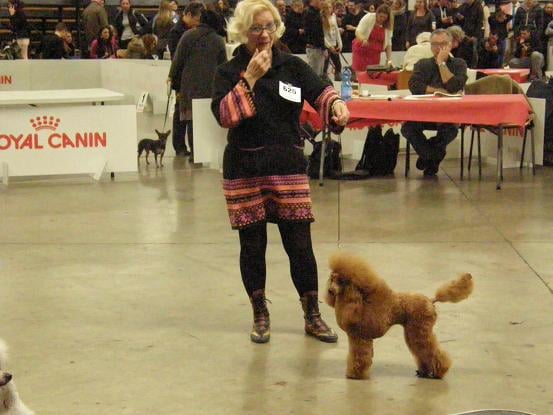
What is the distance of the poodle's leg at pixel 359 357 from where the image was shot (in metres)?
4.39

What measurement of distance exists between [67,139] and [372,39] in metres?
7.02

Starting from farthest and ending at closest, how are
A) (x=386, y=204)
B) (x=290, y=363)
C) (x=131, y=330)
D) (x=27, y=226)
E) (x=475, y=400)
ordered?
(x=386, y=204) → (x=27, y=226) → (x=131, y=330) → (x=290, y=363) → (x=475, y=400)

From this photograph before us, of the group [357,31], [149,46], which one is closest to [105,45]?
[149,46]

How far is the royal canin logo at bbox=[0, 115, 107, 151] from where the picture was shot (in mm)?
9445

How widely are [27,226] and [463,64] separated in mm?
4468

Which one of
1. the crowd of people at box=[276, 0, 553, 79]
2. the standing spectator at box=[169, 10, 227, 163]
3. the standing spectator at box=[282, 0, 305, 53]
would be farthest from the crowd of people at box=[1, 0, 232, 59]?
the standing spectator at box=[169, 10, 227, 163]

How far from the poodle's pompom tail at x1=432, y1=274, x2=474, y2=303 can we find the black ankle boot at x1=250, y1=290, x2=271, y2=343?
3.23ft

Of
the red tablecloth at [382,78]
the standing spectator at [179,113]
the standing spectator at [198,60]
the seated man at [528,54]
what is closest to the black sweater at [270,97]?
the standing spectator at [198,60]

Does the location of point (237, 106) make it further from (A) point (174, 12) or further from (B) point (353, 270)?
(A) point (174, 12)

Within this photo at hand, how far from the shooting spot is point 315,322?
4.99 metres

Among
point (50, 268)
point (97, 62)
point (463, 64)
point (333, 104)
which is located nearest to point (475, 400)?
point (333, 104)

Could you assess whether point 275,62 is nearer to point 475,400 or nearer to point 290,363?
point 290,363

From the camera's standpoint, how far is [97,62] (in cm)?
1886

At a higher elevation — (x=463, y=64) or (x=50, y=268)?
(x=463, y=64)
